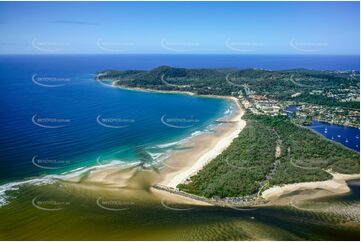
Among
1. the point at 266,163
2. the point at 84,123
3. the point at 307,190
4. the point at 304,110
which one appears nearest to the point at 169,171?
the point at 266,163

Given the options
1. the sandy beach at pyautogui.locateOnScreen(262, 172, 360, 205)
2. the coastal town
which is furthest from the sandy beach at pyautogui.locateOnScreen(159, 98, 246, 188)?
the sandy beach at pyautogui.locateOnScreen(262, 172, 360, 205)

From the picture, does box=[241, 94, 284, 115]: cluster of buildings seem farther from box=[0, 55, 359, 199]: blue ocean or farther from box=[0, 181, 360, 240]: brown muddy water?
box=[0, 181, 360, 240]: brown muddy water

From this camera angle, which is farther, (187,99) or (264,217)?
(187,99)

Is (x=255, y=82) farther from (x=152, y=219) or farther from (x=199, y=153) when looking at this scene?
(x=152, y=219)

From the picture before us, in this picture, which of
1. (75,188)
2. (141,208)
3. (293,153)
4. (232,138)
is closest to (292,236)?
(141,208)

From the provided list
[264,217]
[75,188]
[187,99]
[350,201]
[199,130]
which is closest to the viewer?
[264,217]

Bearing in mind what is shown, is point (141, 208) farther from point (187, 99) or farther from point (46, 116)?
point (187, 99)
